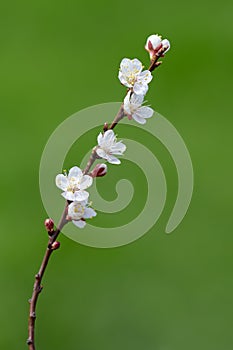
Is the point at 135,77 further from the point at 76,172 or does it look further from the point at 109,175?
the point at 109,175

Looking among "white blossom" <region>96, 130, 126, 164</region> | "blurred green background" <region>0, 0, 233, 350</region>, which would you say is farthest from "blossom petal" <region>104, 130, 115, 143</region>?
"blurred green background" <region>0, 0, 233, 350</region>

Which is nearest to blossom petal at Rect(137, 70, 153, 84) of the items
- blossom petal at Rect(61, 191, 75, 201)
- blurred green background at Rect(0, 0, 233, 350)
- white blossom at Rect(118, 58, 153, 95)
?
white blossom at Rect(118, 58, 153, 95)

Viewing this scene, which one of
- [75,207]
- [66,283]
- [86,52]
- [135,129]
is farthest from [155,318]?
[75,207]

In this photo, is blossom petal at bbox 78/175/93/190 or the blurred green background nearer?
blossom petal at bbox 78/175/93/190

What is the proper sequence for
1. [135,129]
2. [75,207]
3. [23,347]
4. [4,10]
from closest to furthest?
1. [75,207]
2. [23,347]
3. [135,129]
4. [4,10]

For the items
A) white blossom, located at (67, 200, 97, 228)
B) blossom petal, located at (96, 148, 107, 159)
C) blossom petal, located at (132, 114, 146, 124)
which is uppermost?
blossom petal, located at (132, 114, 146, 124)

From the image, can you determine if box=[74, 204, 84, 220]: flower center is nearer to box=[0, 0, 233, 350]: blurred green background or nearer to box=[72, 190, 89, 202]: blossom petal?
box=[72, 190, 89, 202]: blossom petal

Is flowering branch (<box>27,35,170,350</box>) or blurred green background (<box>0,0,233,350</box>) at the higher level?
blurred green background (<box>0,0,233,350</box>)

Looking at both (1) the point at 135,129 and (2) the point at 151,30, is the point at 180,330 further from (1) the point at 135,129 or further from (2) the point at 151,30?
(2) the point at 151,30
